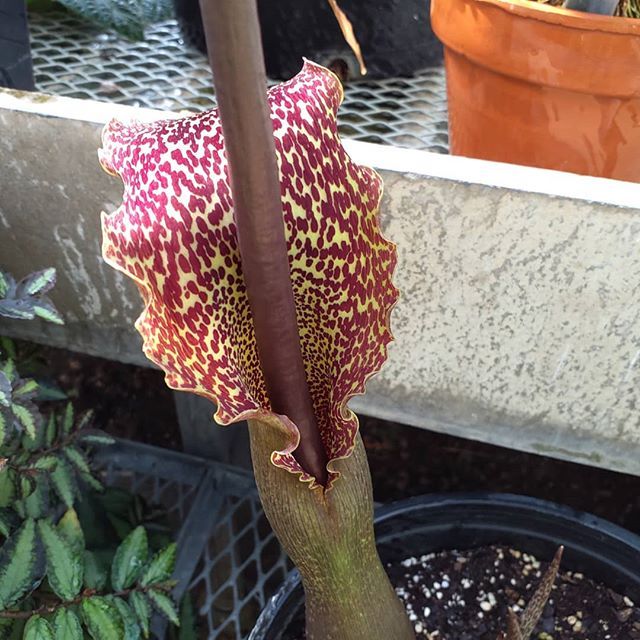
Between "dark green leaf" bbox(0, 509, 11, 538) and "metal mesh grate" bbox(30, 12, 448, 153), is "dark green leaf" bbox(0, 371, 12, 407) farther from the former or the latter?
"metal mesh grate" bbox(30, 12, 448, 153)

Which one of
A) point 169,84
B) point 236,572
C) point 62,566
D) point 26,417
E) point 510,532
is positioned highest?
point 169,84

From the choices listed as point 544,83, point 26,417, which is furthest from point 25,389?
point 544,83

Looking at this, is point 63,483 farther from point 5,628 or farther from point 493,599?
point 493,599

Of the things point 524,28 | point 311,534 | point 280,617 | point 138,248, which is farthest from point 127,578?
point 524,28

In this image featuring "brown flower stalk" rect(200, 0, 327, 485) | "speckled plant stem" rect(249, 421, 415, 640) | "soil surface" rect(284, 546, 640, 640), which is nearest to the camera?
"brown flower stalk" rect(200, 0, 327, 485)

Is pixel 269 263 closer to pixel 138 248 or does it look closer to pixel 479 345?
pixel 138 248

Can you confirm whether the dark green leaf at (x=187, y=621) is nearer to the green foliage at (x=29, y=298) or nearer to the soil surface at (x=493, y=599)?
the soil surface at (x=493, y=599)

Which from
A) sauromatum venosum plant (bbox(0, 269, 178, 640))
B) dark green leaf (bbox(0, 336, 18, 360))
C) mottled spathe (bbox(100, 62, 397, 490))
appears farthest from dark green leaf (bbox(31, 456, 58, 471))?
mottled spathe (bbox(100, 62, 397, 490))
